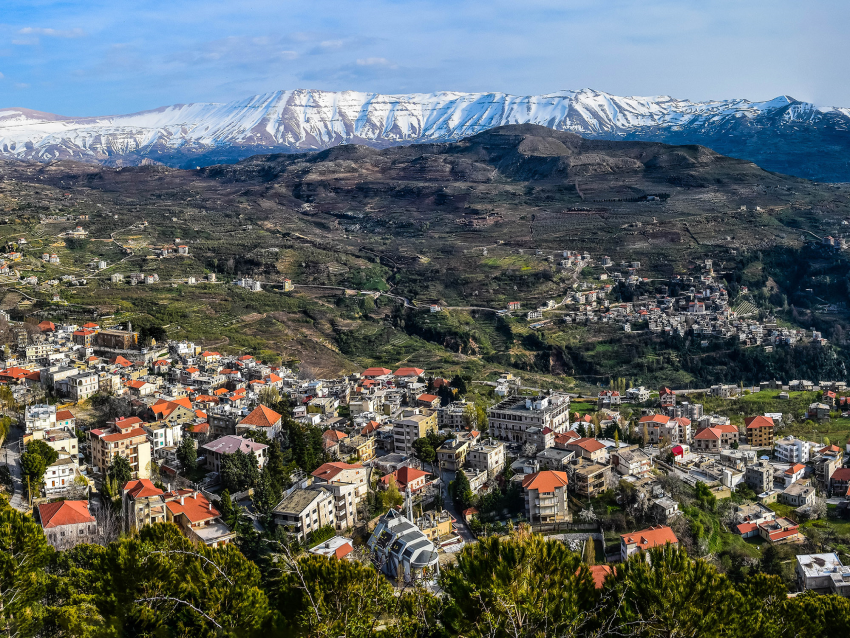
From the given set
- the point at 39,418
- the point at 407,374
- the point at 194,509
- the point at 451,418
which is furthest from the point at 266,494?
the point at 407,374

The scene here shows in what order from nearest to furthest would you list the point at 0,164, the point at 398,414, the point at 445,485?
the point at 445,485, the point at 398,414, the point at 0,164

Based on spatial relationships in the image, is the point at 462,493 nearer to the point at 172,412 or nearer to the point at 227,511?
the point at 227,511

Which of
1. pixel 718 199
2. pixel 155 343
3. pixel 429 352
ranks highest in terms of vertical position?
pixel 718 199

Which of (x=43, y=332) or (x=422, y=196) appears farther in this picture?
(x=422, y=196)

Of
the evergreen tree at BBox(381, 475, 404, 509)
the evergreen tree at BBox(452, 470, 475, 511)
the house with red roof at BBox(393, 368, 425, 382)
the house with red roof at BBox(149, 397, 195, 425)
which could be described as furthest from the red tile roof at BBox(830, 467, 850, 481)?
the house with red roof at BBox(149, 397, 195, 425)

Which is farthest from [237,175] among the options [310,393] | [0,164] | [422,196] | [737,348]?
[310,393]

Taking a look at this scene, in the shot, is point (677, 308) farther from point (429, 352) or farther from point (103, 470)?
point (103, 470)
